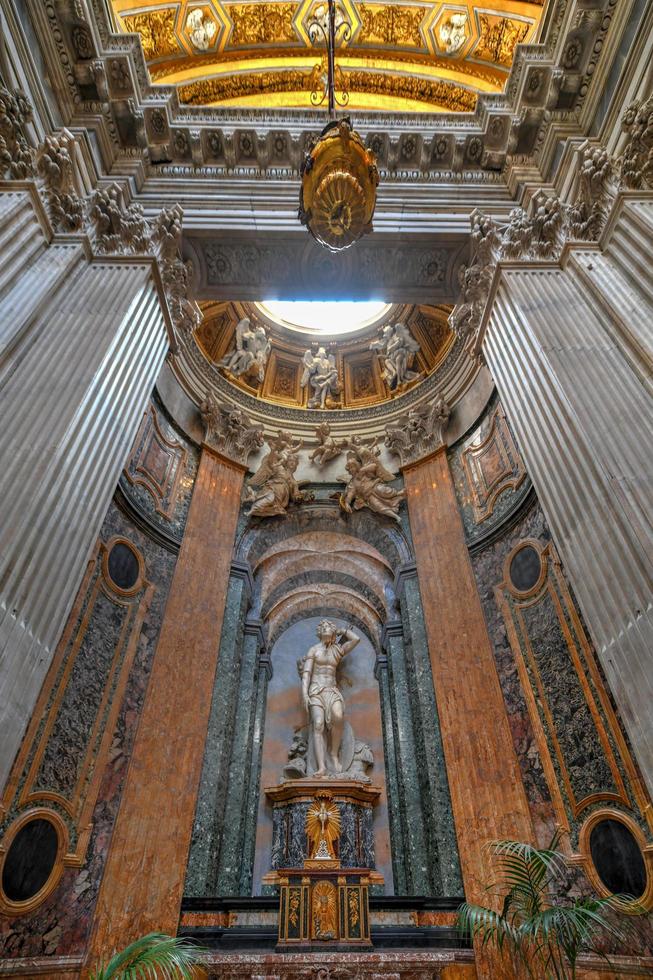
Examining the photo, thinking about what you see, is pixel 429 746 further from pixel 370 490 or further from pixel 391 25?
pixel 391 25

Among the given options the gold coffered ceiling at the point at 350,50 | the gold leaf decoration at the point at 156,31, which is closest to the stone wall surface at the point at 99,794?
the gold leaf decoration at the point at 156,31

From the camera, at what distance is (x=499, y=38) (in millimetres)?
9422

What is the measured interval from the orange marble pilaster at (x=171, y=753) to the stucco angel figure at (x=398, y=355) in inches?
194

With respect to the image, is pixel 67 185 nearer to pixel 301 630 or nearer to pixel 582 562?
pixel 582 562

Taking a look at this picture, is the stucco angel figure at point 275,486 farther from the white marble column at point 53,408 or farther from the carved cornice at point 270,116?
the carved cornice at point 270,116

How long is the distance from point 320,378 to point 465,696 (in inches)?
306

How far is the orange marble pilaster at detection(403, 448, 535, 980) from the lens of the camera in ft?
21.6

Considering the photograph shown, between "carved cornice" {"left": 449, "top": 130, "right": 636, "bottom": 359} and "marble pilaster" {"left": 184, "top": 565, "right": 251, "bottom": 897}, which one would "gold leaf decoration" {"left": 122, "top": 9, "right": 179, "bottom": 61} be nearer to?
"carved cornice" {"left": 449, "top": 130, "right": 636, "bottom": 359}

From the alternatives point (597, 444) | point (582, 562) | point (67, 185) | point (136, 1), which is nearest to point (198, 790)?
point (582, 562)

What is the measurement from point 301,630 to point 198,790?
429cm

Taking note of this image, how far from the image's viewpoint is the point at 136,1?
8852mm

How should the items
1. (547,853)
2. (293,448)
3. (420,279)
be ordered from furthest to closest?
(293,448)
(420,279)
(547,853)

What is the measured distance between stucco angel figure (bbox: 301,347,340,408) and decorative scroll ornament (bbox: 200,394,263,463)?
7.24 feet

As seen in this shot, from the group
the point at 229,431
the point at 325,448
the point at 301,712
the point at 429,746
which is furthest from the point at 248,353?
the point at 429,746
